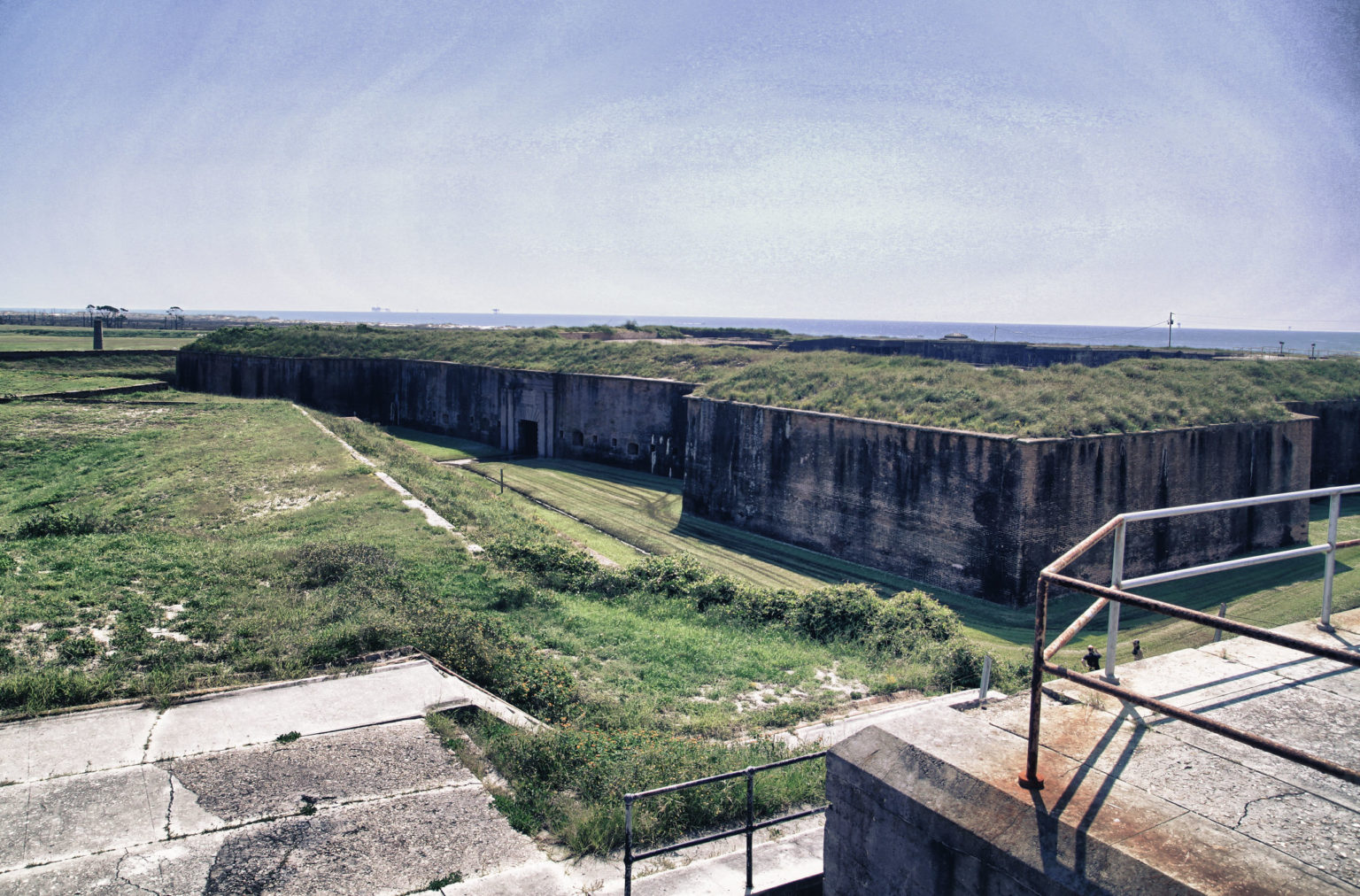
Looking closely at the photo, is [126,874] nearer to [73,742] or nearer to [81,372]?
[73,742]

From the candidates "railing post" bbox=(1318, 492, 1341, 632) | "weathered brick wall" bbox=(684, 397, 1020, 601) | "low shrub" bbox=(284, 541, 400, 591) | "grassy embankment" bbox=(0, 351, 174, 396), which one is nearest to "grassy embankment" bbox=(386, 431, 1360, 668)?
"weathered brick wall" bbox=(684, 397, 1020, 601)

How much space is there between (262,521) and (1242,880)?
13.7m

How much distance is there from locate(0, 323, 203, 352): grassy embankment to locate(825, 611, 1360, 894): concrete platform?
5102 cm

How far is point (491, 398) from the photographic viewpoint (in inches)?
1312

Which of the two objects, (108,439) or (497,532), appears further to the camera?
(108,439)

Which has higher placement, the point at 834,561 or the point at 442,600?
the point at 442,600

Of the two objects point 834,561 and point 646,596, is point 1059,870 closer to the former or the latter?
point 646,596

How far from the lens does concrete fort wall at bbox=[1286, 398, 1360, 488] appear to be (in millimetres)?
24984

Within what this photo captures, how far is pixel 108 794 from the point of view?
5.79 m

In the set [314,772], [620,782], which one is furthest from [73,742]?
[620,782]

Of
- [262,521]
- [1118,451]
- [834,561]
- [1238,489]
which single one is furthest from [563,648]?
[1238,489]

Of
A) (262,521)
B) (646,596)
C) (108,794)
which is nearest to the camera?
(108,794)

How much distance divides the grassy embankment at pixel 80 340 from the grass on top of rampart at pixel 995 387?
3219 centimetres

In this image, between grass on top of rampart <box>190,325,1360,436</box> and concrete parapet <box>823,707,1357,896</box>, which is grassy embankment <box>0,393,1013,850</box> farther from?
grass on top of rampart <box>190,325,1360,436</box>
